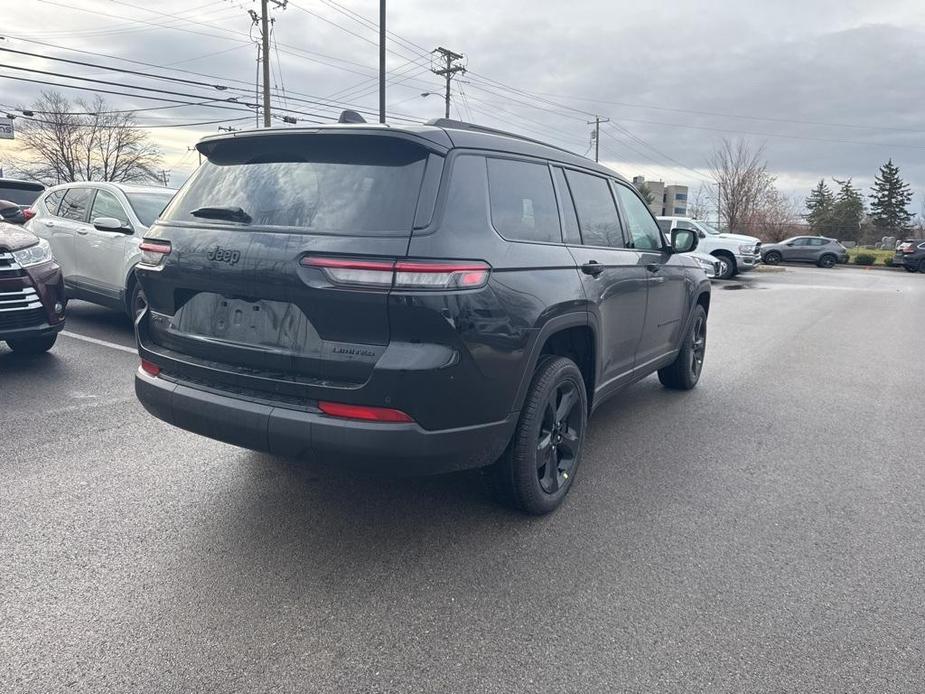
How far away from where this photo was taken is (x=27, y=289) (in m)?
6.02

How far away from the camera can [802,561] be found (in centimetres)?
321

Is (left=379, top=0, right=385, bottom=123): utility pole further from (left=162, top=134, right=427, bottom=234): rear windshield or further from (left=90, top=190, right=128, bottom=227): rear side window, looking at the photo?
(left=162, top=134, right=427, bottom=234): rear windshield

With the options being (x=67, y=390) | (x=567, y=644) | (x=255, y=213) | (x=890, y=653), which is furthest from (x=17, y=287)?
(x=890, y=653)

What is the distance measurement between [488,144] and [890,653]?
2.64 m

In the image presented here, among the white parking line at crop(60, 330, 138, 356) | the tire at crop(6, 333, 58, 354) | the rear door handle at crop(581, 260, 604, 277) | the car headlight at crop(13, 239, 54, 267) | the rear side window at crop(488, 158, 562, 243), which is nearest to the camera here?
the rear side window at crop(488, 158, 562, 243)

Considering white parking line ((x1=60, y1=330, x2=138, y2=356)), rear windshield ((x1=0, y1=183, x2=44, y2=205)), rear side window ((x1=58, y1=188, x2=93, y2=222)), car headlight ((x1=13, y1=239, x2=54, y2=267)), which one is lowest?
white parking line ((x1=60, y1=330, x2=138, y2=356))

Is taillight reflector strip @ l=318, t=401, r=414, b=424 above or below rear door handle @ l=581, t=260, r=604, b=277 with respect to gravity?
below

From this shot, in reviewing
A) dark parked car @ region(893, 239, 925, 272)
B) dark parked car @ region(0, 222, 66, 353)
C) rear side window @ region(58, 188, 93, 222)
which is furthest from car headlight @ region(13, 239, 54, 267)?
dark parked car @ region(893, 239, 925, 272)

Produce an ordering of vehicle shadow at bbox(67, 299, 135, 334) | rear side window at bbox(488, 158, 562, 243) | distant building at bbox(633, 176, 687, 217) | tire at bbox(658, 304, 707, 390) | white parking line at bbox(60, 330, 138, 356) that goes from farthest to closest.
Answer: distant building at bbox(633, 176, 687, 217), vehicle shadow at bbox(67, 299, 135, 334), white parking line at bbox(60, 330, 138, 356), tire at bbox(658, 304, 707, 390), rear side window at bbox(488, 158, 562, 243)

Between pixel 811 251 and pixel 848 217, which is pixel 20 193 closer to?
pixel 811 251

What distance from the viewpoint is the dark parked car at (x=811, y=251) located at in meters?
34.5

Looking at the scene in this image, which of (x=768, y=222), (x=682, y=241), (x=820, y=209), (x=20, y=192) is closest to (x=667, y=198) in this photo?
(x=820, y=209)

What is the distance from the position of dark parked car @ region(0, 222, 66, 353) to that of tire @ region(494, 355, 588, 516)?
15.8ft

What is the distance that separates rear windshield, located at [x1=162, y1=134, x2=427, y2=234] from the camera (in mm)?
2873
